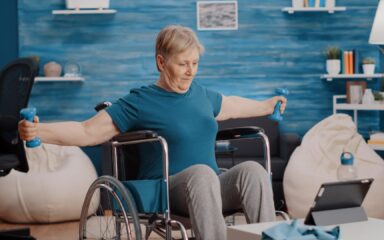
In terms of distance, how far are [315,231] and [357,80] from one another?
4601 mm

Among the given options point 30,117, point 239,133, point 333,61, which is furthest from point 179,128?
point 333,61

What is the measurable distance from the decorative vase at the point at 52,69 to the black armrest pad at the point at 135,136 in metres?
3.60

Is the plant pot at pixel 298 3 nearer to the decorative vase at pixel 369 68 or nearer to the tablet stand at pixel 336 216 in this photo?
the decorative vase at pixel 369 68

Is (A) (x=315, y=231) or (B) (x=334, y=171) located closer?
(A) (x=315, y=231)

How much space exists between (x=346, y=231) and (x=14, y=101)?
6.66 feet

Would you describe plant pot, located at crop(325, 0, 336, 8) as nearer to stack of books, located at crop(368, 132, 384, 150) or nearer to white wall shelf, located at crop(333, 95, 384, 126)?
white wall shelf, located at crop(333, 95, 384, 126)

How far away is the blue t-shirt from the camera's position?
3.22 metres

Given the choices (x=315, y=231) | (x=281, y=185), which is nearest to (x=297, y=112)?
(x=281, y=185)

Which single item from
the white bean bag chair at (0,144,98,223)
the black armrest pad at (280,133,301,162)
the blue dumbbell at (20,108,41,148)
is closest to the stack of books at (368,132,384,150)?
the black armrest pad at (280,133,301,162)

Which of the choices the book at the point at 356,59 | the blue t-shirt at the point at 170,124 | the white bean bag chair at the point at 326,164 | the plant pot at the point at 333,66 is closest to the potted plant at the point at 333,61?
the plant pot at the point at 333,66

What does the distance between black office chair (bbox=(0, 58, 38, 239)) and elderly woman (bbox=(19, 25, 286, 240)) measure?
939 millimetres

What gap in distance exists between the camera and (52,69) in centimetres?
663

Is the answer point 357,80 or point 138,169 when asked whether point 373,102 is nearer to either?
point 357,80

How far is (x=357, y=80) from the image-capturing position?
6914 mm
